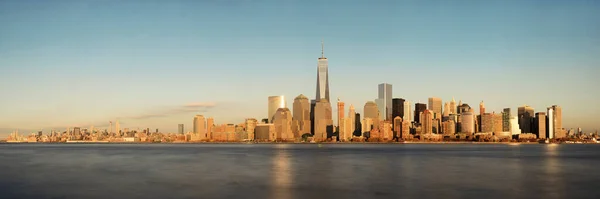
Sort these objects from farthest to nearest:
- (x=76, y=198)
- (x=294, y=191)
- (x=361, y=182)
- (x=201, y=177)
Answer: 1. (x=201, y=177)
2. (x=361, y=182)
3. (x=294, y=191)
4. (x=76, y=198)

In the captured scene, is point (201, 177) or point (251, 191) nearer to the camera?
point (251, 191)

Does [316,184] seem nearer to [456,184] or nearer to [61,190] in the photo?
[456,184]

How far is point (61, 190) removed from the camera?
182ft

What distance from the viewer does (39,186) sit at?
60.2 m

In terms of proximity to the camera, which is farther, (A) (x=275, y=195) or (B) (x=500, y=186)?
(B) (x=500, y=186)

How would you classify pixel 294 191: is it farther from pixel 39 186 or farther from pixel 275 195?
pixel 39 186

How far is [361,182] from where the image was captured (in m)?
63.4

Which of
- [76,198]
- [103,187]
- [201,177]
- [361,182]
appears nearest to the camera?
[76,198]

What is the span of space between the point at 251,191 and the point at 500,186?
2675cm

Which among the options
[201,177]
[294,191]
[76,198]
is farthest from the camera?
[201,177]

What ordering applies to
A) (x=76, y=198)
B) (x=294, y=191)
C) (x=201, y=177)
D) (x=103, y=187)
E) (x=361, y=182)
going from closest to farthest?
(x=76, y=198), (x=294, y=191), (x=103, y=187), (x=361, y=182), (x=201, y=177)

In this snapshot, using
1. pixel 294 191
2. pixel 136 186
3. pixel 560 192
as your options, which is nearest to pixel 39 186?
pixel 136 186

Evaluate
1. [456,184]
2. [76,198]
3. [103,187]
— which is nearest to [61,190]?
[103,187]

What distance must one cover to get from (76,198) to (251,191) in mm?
16183
